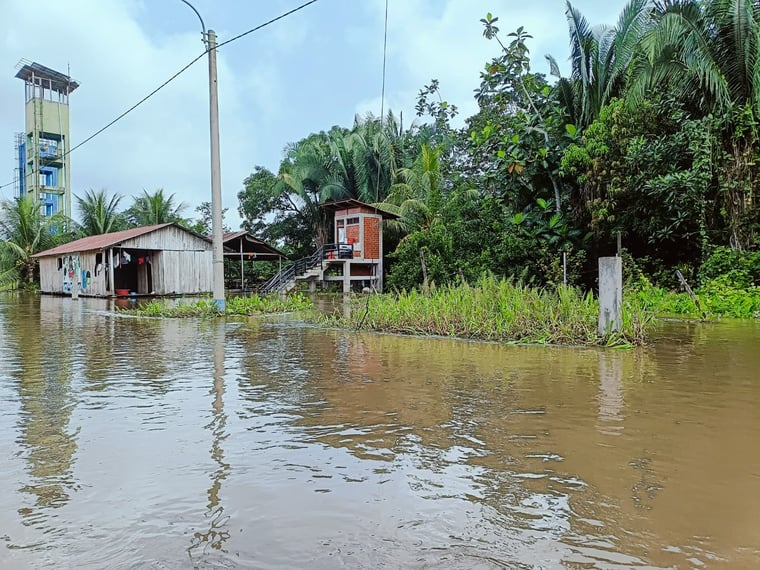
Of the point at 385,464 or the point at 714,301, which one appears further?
the point at 714,301

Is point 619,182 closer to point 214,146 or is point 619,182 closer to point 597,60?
point 597,60

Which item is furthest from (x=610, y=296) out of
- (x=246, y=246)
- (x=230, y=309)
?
(x=246, y=246)

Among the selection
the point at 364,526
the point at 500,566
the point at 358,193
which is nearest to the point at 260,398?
the point at 364,526

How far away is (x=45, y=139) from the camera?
2087 inches

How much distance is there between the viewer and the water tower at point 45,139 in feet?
169

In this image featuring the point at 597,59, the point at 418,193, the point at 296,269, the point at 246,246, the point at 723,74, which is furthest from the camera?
the point at 246,246

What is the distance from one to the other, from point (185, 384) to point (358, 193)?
94.2ft

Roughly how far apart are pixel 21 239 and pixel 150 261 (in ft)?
42.1

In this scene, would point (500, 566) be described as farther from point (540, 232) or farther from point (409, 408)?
point (540, 232)

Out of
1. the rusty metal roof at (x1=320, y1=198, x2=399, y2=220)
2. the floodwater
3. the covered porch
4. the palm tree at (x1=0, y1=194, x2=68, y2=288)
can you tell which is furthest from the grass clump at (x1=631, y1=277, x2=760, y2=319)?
the palm tree at (x1=0, y1=194, x2=68, y2=288)

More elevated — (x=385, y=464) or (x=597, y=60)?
(x=597, y=60)

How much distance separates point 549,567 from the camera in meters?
2.73

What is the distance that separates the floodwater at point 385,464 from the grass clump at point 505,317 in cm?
134

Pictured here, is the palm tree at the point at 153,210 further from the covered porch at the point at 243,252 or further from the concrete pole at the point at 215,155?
the concrete pole at the point at 215,155
